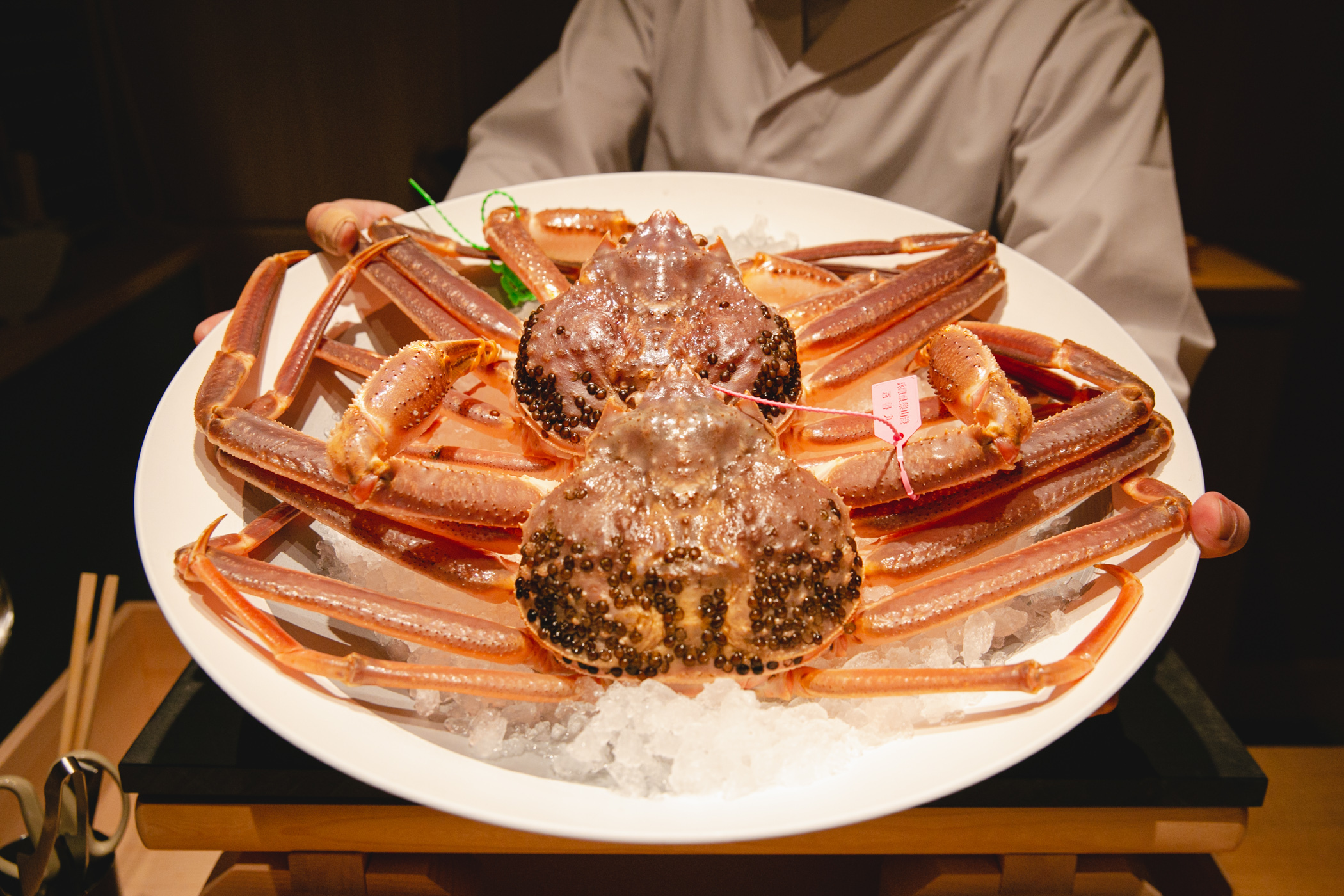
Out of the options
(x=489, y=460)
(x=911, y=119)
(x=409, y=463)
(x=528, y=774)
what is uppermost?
(x=911, y=119)

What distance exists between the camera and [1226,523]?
3.38ft

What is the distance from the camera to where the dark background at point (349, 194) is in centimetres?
228

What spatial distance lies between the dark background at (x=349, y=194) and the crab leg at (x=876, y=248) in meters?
1.19

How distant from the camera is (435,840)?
3.43ft

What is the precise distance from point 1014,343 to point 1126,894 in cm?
82

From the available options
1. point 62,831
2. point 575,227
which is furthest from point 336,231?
point 62,831

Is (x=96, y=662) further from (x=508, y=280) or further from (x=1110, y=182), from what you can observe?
(x=1110, y=182)

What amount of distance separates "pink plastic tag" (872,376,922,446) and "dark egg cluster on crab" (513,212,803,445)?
5.9 inches

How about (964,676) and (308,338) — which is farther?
(308,338)

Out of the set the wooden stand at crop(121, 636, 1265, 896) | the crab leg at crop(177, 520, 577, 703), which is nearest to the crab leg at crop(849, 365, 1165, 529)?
the wooden stand at crop(121, 636, 1265, 896)

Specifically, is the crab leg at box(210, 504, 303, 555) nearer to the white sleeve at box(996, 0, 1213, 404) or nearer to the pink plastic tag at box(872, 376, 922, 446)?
the pink plastic tag at box(872, 376, 922, 446)

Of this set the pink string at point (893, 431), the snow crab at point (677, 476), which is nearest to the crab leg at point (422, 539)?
the snow crab at point (677, 476)

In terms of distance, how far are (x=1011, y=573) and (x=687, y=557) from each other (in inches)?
16.3

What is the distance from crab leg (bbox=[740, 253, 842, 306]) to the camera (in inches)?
58.8
